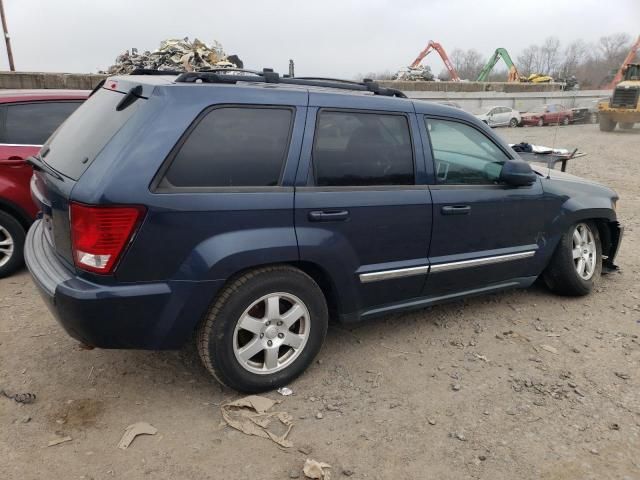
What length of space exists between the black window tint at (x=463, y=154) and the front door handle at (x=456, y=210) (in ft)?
0.59

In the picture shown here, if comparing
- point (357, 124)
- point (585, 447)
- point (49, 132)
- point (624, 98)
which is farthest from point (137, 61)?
point (624, 98)

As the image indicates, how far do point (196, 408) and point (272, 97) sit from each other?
1.84 metres

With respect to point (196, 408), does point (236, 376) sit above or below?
above

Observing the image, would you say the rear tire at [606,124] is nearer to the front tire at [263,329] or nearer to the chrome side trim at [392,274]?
the chrome side trim at [392,274]

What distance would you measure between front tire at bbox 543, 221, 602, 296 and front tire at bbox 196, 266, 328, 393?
2429 mm

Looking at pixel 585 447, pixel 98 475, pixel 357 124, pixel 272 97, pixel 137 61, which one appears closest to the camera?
pixel 98 475

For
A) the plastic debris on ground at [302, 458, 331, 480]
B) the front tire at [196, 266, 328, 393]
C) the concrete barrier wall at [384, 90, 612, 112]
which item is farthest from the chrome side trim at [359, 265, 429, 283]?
the concrete barrier wall at [384, 90, 612, 112]

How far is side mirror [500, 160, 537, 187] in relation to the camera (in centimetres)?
377

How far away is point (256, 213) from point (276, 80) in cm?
96

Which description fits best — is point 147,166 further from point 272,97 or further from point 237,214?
point 272,97

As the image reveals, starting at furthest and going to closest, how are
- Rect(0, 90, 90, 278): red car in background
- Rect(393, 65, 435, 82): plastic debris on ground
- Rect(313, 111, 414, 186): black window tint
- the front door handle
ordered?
Rect(393, 65, 435, 82): plastic debris on ground
Rect(0, 90, 90, 278): red car in background
the front door handle
Rect(313, 111, 414, 186): black window tint

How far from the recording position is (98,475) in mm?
2428

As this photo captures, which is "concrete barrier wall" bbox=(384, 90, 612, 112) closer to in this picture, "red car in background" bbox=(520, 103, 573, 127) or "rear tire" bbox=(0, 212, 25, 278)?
"red car in background" bbox=(520, 103, 573, 127)

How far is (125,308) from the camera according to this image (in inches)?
103
